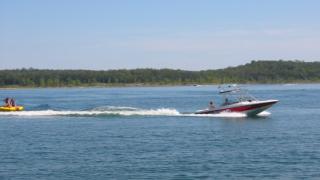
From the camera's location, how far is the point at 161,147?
39719 millimetres

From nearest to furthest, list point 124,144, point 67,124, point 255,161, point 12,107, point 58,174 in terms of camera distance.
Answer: point 58,174 < point 255,161 < point 124,144 < point 67,124 < point 12,107

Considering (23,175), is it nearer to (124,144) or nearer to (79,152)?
(79,152)

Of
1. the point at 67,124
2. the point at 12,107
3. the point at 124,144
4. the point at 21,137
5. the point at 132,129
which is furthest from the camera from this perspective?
the point at 12,107

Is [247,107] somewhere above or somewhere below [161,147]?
above

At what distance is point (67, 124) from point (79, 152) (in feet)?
63.2

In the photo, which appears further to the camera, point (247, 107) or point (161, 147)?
point (247, 107)

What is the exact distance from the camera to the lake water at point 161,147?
31.4 m

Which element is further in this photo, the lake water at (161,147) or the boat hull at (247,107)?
the boat hull at (247,107)

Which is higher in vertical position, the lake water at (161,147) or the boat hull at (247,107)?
the boat hull at (247,107)

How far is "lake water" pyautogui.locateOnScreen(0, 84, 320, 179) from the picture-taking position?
31391mm

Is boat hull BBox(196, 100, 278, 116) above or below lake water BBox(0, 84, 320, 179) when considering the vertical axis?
above

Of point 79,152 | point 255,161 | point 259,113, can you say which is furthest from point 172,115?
point 255,161

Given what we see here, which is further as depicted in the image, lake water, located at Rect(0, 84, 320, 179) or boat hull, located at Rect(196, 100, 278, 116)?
boat hull, located at Rect(196, 100, 278, 116)

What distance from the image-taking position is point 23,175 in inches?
1225
